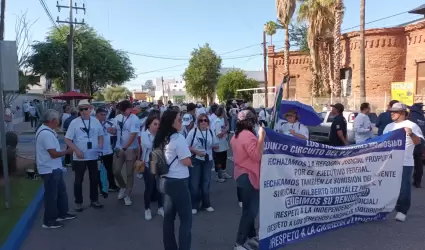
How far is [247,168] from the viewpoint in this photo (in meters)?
4.72

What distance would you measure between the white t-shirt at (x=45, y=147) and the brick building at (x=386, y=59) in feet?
77.8

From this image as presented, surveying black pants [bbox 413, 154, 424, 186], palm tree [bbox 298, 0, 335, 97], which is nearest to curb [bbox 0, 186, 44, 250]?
black pants [bbox 413, 154, 424, 186]

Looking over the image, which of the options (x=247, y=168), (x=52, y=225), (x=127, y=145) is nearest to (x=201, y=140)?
(x=127, y=145)

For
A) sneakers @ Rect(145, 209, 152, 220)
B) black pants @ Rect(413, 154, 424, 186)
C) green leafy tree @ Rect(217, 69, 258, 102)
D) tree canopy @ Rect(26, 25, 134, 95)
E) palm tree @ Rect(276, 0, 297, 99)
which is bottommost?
sneakers @ Rect(145, 209, 152, 220)

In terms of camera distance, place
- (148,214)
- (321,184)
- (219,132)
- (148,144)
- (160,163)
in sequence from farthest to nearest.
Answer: (219,132), (148,214), (148,144), (321,184), (160,163)

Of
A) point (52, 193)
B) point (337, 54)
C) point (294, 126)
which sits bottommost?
point (52, 193)

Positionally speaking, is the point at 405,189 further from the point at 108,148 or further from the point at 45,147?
the point at 45,147

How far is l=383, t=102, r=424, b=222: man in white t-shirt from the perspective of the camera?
5953 mm

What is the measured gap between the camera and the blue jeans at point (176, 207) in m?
4.34

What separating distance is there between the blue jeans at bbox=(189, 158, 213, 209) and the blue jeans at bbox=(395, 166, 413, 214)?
3084 millimetres

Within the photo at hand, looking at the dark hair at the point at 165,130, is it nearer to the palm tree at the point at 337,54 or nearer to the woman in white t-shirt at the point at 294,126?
the woman in white t-shirt at the point at 294,126

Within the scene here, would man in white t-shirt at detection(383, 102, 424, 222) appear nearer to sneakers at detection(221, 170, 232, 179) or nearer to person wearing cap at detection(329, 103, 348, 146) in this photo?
person wearing cap at detection(329, 103, 348, 146)

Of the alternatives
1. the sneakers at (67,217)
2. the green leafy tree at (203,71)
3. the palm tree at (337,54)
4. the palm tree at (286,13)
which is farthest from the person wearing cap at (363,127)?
Answer: the green leafy tree at (203,71)

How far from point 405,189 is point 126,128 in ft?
15.8
